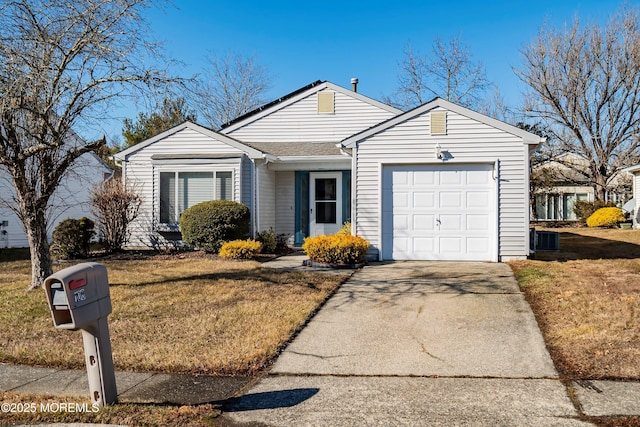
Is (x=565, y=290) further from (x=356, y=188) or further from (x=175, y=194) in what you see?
(x=175, y=194)

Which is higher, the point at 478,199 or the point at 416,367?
the point at 478,199

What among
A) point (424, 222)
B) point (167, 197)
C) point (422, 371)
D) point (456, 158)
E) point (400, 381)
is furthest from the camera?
point (167, 197)

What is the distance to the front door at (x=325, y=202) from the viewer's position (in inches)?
644

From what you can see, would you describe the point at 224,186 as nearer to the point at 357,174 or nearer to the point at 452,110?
the point at 357,174

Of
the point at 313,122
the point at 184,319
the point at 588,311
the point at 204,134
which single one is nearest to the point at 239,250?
the point at 204,134

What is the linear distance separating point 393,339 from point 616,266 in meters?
7.20

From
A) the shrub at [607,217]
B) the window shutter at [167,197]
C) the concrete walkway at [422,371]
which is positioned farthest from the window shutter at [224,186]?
the shrub at [607,217]

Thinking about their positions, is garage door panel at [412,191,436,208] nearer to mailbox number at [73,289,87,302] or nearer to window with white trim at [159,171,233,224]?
window with white trim at [159,171,233,224]

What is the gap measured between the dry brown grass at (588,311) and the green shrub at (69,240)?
10.7 metres

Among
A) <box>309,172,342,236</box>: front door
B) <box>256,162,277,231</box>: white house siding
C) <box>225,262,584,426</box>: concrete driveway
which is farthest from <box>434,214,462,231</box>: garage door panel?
<box>256,162,277,231</box>: white house siding

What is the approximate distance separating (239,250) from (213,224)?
1307mm

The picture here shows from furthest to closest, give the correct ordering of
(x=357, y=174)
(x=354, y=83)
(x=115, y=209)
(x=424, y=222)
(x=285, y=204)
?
(x=354, y=83) < (x=285, y=204) < (x=115, y=209) < (x=357, y=174) < (x=424, y=222)

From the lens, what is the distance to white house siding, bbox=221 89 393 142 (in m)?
17.6

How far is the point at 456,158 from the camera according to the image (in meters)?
12.4
